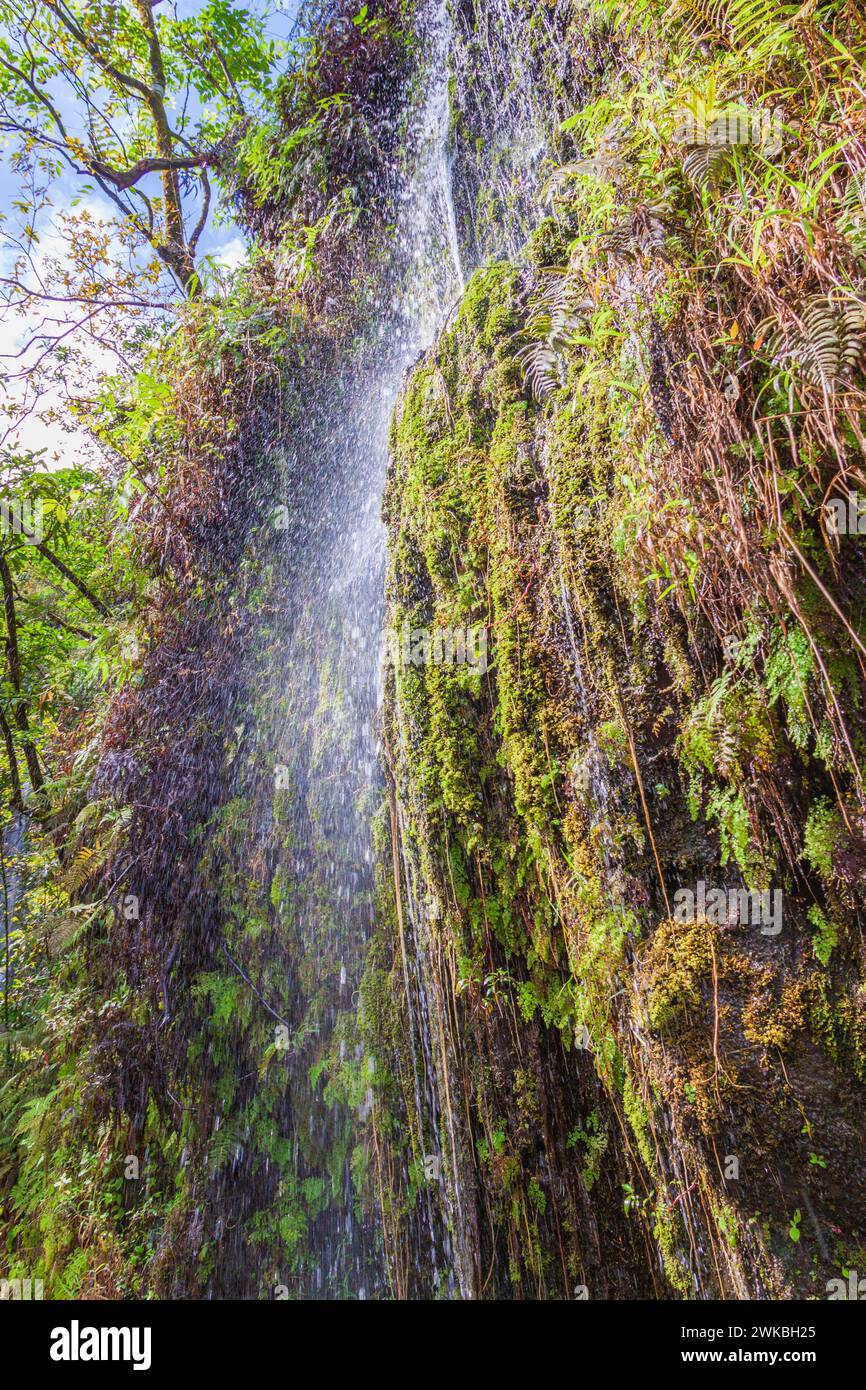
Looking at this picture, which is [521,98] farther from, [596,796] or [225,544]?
[596,796]

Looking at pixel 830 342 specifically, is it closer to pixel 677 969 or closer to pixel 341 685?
pixel 677 969

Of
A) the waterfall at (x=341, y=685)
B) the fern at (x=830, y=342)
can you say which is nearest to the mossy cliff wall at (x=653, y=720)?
the fern at (x=830, y=342)

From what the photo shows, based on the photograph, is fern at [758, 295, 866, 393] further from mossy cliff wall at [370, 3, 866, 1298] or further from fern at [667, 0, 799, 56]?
fern at [667, 0, 799, 56]

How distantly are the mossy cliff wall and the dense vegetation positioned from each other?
15 millimetres

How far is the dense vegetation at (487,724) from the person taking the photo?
1.91m

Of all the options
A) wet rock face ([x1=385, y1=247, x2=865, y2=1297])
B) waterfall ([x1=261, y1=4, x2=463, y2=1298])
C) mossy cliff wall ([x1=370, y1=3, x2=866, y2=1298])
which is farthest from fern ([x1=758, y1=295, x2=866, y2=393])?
waterfall ([x1=261, y1=4, x2=463, y2=1298])

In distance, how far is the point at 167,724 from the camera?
5102mm

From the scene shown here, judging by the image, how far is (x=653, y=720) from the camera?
7.43ft

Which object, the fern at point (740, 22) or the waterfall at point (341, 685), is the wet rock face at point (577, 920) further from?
the fern at point (740, 22)

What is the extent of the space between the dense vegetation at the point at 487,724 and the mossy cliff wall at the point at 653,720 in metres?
0.02

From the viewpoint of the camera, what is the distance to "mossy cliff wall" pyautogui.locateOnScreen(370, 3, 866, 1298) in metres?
1.85

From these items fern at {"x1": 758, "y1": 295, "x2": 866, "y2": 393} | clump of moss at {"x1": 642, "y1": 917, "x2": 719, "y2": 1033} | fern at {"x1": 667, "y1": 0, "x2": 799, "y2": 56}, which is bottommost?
clump of moss at {"x1": 642, "y1": 917, "x2": 719, "y2": 1033}

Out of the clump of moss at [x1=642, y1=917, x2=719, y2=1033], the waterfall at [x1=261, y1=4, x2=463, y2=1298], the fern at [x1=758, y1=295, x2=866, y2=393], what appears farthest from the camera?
the waterfall at [x1=261, y1=4, x2=463, y2=1298]
